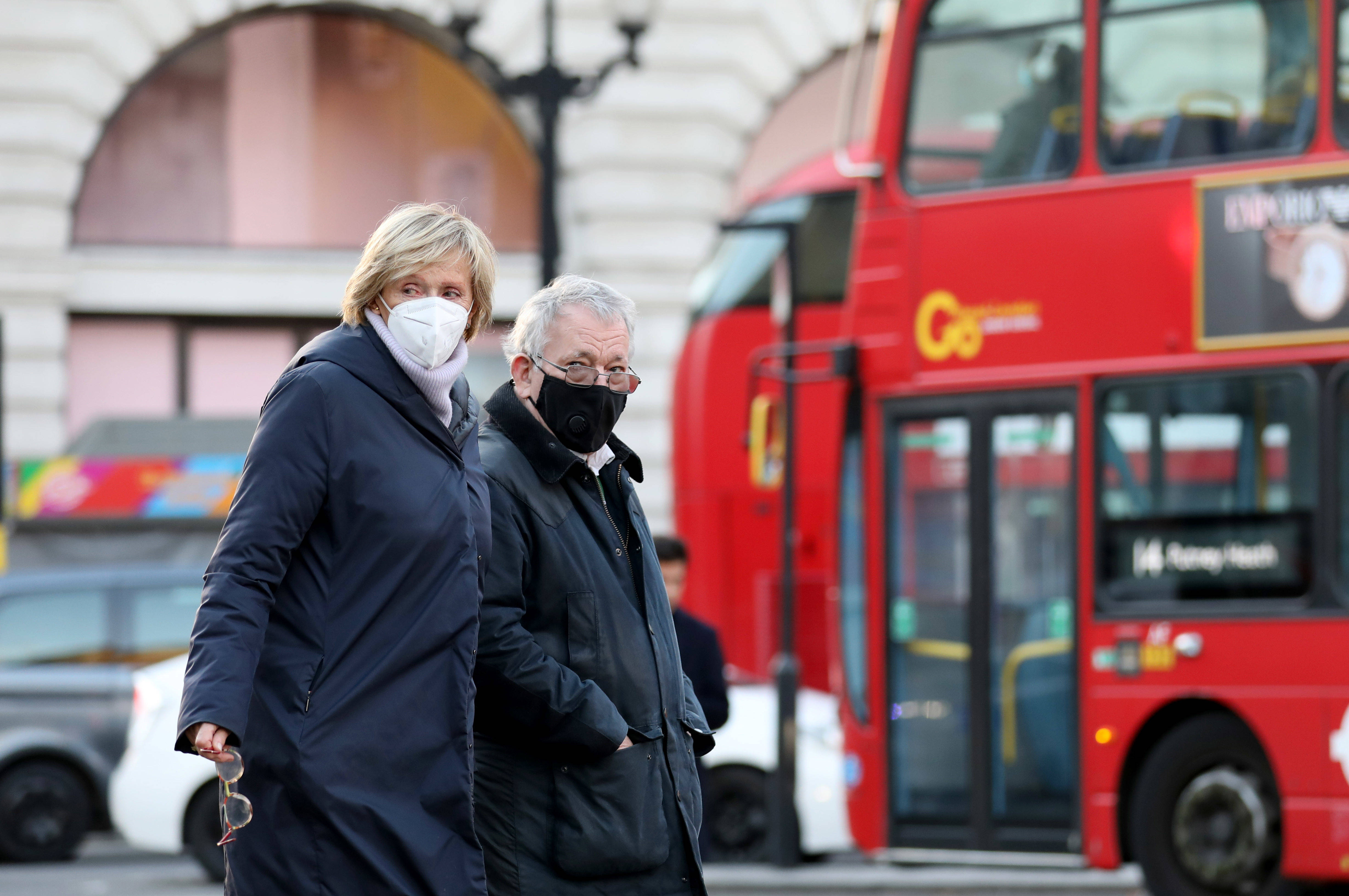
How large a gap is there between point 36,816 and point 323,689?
10101 millimetres

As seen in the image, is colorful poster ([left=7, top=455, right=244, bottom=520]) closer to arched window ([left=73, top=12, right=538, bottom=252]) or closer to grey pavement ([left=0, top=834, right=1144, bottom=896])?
arched window ([left=73, top=12, right=538, bottom=252])

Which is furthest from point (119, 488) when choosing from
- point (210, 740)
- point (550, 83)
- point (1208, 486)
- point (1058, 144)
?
point (210, 740)

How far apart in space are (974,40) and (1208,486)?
2.53 meters

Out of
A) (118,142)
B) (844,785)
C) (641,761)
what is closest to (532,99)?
(118,142)

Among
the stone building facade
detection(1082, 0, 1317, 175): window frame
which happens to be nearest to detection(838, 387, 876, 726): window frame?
detection(1082, 0, 1317, 175): window frame

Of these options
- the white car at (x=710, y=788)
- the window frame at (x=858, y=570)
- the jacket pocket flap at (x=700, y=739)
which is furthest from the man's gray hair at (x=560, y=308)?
the white car at (x=710, y=788)

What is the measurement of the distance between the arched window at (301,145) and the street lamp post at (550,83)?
6.35 m

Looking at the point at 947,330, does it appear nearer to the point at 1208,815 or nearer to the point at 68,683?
the point at 1208,815

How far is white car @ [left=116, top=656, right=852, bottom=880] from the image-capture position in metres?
11.2

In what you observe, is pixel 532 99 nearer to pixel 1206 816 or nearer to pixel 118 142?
pixel 118 142

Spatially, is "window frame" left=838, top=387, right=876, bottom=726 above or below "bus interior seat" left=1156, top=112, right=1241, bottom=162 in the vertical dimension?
below

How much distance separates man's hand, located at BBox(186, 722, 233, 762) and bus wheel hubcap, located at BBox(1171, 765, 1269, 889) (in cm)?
635

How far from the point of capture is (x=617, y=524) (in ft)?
13.2

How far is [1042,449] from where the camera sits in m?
9.45
